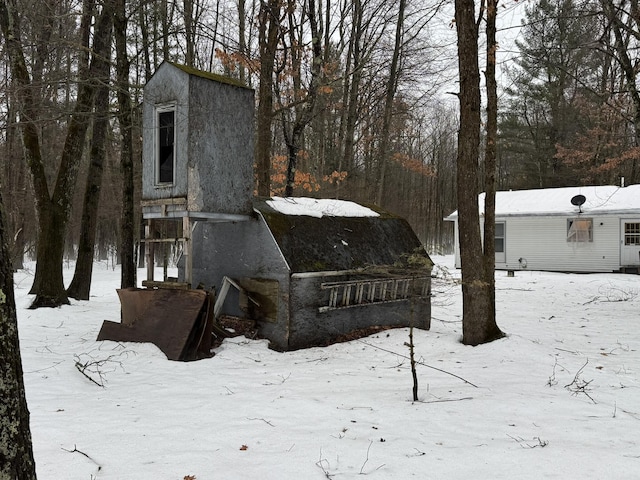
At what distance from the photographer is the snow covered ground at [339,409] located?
3719mm

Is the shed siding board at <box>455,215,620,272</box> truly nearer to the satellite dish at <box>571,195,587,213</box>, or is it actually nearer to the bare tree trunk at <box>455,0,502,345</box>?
the satellite dish at <box>571,195,587,213</box>

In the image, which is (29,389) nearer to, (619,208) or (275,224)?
(275,224)

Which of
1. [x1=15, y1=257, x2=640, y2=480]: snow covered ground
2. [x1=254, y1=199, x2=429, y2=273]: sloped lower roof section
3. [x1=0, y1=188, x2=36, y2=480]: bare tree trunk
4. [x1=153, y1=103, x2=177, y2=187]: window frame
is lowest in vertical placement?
[x1=15, y1=257, x2=640, y2=480]: snow covered ground

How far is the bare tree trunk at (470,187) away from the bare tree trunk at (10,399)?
22.1 feet

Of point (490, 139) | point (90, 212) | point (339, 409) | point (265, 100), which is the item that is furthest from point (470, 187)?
point (90, 212)

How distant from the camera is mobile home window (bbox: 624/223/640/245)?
806 inches

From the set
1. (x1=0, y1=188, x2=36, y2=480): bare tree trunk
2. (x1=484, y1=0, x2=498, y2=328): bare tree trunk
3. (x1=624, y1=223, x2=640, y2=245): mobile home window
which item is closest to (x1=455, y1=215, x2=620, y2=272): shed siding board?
(x1=624, y1=223, x2=640, y2=245): mobile home window

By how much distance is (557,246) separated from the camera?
2184 centimetres

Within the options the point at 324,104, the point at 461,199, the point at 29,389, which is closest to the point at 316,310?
the point at 461,199

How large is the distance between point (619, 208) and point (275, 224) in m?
17.8

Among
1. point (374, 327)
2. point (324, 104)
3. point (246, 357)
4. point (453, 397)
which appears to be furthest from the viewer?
point (324, 104)

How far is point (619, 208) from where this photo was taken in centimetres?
2034

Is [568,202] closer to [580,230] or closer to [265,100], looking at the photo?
[580,230]

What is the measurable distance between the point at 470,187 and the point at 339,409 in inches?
183
